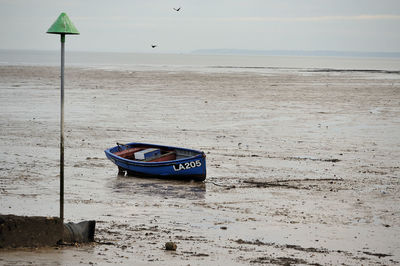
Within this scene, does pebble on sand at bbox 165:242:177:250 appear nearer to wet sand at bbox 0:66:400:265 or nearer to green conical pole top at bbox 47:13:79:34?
wet sand at bbox 0:66:400:265

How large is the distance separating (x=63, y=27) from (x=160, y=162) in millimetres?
7402

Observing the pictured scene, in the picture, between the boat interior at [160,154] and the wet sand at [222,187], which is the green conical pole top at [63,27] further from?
the boat interior at [160,154]

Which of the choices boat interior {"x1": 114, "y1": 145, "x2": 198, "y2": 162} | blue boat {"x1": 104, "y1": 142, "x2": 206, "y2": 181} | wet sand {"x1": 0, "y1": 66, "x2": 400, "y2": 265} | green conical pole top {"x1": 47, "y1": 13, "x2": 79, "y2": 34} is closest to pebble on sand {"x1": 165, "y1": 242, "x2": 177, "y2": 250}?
wet sand {"x1": 0, "y1": 66, "x2": 400, "y2": 265}

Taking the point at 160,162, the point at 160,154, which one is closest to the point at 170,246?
the point at 160,162

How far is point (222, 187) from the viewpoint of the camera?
1644 centimetres

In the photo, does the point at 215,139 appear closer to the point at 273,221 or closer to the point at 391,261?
the point at 273,221

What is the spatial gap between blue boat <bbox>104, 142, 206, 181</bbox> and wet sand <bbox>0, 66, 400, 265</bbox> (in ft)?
0.96

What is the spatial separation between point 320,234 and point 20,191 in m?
7.34

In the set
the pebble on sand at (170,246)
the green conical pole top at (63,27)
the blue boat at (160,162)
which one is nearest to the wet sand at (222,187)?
the pebble on sand at (170,246)

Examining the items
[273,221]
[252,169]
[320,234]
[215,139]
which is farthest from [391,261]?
[215,139]

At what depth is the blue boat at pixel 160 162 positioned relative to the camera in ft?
55.5

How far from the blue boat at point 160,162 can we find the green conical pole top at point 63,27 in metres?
7.26

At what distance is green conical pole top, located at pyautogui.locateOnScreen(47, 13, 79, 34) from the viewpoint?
10180mm

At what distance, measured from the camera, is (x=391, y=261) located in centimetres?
1056
